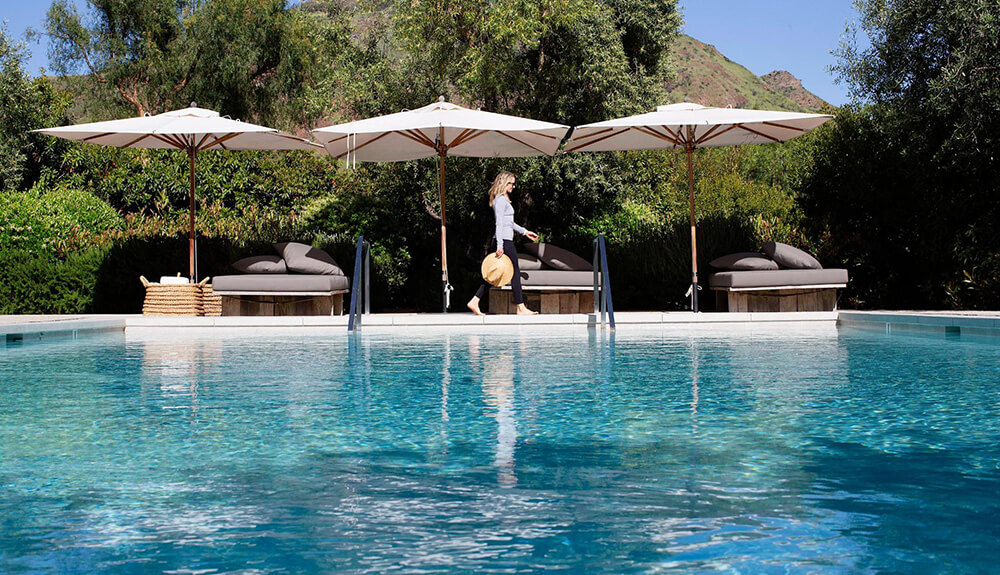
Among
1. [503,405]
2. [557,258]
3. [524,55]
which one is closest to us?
[503,405]

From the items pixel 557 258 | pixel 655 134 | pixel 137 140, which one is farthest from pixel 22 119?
pixel 655 134

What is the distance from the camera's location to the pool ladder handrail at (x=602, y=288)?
1180 centimetres

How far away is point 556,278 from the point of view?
13.4m

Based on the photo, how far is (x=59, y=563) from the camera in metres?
2.82

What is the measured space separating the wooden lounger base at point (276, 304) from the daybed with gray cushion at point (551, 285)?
2.48 meters

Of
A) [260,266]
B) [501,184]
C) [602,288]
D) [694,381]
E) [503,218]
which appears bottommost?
[694,381]

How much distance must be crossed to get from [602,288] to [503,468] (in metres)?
8.34

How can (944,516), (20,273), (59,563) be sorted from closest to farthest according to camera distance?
(59,563) < (944,516) < (20,273)

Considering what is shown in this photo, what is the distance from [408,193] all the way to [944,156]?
32.6 feet

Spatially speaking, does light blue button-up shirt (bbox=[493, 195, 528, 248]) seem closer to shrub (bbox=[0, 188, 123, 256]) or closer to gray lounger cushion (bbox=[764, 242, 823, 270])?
gray lounger cushion (bbox=[764, 242, 823, 270])

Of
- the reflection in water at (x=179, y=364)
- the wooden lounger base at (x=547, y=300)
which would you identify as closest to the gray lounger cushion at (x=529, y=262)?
the wooden lounger base at (x=547, y=300)

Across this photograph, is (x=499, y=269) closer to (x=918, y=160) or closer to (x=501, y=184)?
(x=501, y=184)

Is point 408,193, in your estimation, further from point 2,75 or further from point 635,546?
point 635,546

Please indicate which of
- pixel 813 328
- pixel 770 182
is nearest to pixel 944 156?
pixel 813 328
